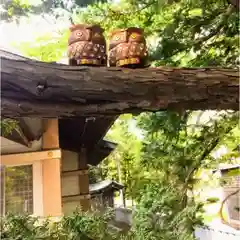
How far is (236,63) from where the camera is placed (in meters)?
0.97

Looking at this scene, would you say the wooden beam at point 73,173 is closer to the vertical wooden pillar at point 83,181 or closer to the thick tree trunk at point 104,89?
the vertical wooden pillar at point 83,181

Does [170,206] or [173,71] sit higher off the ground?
[173,71]

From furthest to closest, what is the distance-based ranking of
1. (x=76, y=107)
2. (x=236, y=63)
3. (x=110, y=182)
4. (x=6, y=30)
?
1. (x=236, y=63)
2. (x=110, y=182)
3. (x=6, y=30)
4. (x=76, y=107)

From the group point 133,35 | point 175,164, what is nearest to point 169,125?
point 175,164

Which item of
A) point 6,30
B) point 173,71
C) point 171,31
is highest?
point 171,31

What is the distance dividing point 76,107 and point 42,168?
50cm

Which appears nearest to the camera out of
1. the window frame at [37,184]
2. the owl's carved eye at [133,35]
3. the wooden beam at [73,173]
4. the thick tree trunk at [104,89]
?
the thick tree trunk at [104,89]

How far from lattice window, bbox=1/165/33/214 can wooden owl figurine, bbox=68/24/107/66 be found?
0.36 metres

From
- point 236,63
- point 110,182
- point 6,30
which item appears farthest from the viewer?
point 236,63

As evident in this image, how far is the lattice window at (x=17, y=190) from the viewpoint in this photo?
74 cm

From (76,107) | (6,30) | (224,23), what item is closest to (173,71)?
(76,107)

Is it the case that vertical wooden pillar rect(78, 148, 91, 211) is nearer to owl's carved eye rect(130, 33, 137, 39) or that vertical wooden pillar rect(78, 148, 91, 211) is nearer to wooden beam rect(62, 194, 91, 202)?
wooden beam rect(62, 194, 91, 202)

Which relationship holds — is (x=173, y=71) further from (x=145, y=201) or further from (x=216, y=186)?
(x=216, y=186)

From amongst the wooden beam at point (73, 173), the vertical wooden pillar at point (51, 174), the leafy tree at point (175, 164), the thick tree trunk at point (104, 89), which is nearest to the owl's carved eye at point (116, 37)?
the thick tree trunk at point (104, 89)
